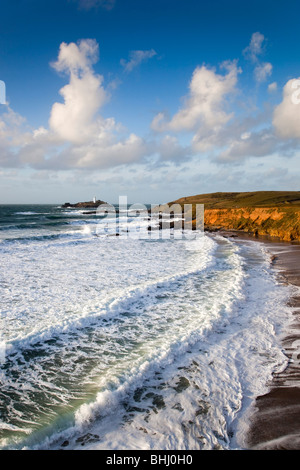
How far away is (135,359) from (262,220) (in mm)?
29907

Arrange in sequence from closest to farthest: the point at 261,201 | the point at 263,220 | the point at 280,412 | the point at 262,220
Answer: the point at 280,412 → the point at 263,220 → the point at 262,220 → the point at 261,201

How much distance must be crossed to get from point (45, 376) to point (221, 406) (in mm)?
3045

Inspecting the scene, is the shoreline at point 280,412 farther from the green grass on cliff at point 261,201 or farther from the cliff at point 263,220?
the green grass on cliff at point 261,201

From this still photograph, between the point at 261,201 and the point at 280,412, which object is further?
the point at 261,201

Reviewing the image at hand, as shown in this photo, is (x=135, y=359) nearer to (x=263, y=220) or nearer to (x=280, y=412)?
(x=280, y=412)

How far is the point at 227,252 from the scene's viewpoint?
1802 cm

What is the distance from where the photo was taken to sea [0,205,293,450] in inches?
132

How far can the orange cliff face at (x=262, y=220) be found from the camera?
24.6m

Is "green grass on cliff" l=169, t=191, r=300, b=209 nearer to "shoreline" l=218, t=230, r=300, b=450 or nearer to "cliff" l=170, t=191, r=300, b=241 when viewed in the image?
"cliff" l=170, t=191, r=300, b=241

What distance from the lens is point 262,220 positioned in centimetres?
3080

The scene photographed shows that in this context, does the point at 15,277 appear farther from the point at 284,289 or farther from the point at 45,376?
the point at 284,289

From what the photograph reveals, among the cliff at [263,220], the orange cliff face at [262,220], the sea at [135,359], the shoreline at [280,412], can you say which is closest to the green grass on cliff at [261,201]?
the cliff at [263,220]

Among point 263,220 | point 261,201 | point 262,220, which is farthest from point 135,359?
point 261,201
